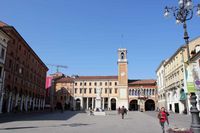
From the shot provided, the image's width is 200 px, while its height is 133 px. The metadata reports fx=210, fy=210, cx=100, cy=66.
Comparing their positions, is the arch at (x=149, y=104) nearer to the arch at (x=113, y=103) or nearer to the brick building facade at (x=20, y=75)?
the arch at (x=113, y=103)

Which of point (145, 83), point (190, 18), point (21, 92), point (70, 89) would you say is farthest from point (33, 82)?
point (190, 18)

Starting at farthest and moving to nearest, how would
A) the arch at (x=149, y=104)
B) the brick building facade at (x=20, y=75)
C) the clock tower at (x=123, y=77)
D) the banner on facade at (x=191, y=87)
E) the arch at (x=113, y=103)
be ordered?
1. the arch at (x=113, y=103)
2. the clock tower at (x=123, y=77)
3. the arch at (x=149, y=104)
4. the brick building facade at (x=20, y=75)
5. the banner on facade at (x=191, y=87)

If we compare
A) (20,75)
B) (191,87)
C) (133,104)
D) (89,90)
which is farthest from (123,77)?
(191,87)

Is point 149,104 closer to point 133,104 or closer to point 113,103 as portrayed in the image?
point 133,104

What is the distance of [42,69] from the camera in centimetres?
6719

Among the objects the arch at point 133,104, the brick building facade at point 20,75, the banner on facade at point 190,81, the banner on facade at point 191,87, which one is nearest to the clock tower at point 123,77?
the arch at point 133,104

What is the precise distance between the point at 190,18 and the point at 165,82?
146ft

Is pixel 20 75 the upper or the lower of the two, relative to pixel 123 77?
lower

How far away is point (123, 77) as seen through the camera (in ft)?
255

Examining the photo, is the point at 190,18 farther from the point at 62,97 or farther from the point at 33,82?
the point at 62,97

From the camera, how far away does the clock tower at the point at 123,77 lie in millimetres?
74875

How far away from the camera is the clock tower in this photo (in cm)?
7488

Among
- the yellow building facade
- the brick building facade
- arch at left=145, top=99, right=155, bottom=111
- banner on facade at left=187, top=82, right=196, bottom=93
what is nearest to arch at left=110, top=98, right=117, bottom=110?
the yellow building facade

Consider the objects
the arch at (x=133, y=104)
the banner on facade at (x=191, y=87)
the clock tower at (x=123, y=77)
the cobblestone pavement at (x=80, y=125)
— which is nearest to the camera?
the banner on facade at (x=191, y=87)
